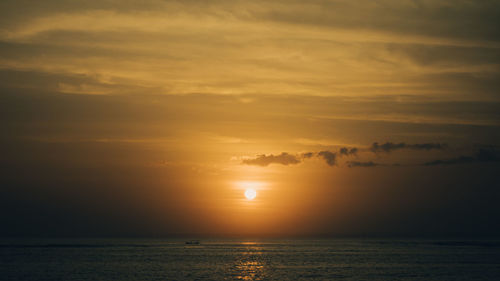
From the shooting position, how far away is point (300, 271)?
10788 centimetres

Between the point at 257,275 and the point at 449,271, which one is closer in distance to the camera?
the point at 257,275

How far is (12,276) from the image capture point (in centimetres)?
9531

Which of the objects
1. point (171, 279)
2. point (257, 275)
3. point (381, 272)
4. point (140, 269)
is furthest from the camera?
point (140, 269)

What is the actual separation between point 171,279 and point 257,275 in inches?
662

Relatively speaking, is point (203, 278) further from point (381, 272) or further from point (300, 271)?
point (381, 272)

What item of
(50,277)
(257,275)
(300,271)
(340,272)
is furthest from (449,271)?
(50,277)

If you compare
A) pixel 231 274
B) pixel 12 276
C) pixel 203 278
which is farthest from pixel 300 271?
pixel 12 276

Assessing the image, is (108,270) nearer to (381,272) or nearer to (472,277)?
(381,272)

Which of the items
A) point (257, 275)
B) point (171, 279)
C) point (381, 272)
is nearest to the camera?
point (171, 279)

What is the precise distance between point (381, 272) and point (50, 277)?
63255 mm

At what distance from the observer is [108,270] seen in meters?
110

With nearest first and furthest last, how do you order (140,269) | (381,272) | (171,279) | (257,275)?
1. (171,279)
2. (257,275)
3. (381,272)
4. (140,269)

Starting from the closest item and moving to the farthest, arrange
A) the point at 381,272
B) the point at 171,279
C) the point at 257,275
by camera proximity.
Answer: the point at 171,279 → the point at 257,275 → the point at 381,272

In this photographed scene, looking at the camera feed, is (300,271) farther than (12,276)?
Yes
